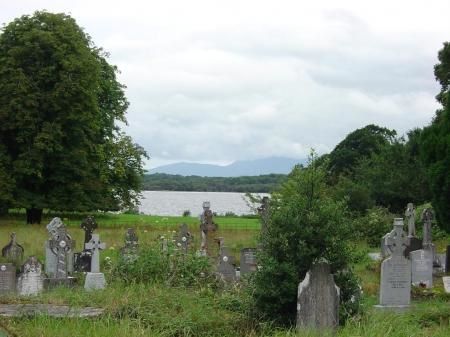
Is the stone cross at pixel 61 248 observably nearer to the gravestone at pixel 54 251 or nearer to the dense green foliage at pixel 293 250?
the gravestone at pixel 54 251

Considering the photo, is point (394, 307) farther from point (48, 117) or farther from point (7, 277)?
point (48, 117)

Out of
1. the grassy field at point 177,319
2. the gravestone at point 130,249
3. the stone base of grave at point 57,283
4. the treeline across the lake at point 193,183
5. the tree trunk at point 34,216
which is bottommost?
the stone base of grave at point 57,283

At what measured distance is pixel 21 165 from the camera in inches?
1385

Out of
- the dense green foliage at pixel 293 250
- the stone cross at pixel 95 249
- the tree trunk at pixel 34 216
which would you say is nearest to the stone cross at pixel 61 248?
the stone cross at pixel 95 249

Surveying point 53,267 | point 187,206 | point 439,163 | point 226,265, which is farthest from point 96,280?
point 187,206

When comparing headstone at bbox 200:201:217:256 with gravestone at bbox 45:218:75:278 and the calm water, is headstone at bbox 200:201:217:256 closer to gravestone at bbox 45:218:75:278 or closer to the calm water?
gravestone at bbox 45:218:75:278

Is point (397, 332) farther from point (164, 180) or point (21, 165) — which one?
point (164, 180)

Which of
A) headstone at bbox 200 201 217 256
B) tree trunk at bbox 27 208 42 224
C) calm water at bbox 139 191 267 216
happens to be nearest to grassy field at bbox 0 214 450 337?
headstone at bbox 200 201 217 256

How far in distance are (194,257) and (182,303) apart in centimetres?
389

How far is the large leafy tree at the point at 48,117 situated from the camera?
35.7 m

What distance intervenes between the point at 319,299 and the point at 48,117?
29.4 meters

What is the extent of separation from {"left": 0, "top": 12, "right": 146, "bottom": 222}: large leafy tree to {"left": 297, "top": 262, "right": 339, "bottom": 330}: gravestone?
2732 centimetres

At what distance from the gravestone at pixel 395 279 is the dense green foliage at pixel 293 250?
3.59 metres

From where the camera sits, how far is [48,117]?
1452 inches
